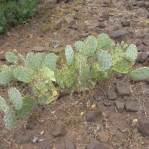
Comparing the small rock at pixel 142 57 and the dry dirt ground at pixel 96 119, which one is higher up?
the small rock at pixel 142 57

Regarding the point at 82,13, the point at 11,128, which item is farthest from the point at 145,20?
the point at 11,128

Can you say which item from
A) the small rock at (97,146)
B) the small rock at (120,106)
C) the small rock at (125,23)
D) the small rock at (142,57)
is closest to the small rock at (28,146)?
the small rock at (97,146)

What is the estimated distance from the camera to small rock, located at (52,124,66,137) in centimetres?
357

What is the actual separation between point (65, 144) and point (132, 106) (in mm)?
569

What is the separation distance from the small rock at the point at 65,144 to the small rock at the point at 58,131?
0.05m

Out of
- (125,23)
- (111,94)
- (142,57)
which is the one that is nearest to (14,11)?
(125,23)

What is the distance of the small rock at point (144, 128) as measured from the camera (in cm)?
352

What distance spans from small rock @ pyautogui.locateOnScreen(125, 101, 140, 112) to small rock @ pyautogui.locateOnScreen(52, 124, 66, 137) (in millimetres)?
480

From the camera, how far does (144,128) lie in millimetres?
3527

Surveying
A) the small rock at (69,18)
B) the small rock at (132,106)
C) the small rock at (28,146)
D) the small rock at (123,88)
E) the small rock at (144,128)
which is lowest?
the small rock at (28,146)

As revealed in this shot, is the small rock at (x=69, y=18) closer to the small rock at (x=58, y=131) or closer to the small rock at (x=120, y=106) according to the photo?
the small rock at (x=120, y=106)

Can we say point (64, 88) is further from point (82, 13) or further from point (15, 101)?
point (82, 13)

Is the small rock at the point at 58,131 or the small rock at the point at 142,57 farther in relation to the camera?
the small rock at the point at 142,57

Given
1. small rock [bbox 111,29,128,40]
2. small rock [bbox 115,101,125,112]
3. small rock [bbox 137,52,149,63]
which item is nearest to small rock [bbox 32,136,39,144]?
small rock [bbox 115,101,125,112]
